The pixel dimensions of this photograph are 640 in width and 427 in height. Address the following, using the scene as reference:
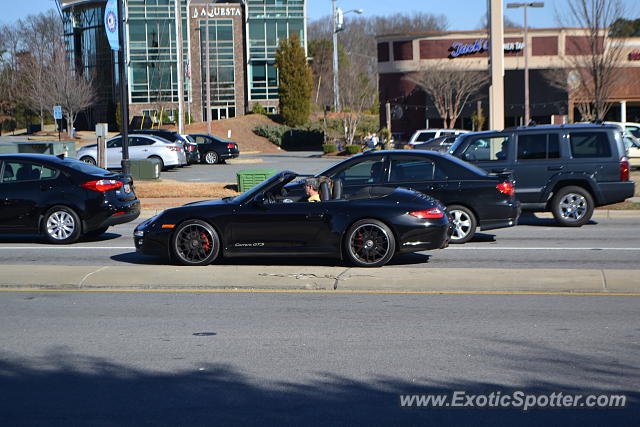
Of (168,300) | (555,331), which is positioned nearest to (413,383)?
(555,331)

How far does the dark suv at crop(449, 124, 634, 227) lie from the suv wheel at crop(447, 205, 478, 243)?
2.55 meters

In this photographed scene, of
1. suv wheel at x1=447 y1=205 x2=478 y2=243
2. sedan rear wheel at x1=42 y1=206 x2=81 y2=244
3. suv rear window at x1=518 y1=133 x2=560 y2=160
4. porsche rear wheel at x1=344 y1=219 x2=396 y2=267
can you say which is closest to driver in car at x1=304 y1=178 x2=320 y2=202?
porsche rear wheel at x1=344 y1=219 x2=396 y2=267

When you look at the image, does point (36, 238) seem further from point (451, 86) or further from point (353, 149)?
point (451, 86)

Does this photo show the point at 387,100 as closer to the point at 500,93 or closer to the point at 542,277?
the point at 500,93

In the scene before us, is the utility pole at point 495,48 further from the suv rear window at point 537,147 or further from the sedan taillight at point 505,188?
the sedan taillight at point 505,188

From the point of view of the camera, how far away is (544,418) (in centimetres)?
541

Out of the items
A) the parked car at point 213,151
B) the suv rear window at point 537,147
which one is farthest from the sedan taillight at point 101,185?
the parked car at point 213,151

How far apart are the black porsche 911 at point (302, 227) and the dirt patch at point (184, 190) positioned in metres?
11.9

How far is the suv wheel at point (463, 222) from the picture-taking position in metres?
13.8

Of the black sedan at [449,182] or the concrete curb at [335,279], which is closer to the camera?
the concrete curb at [335,279]

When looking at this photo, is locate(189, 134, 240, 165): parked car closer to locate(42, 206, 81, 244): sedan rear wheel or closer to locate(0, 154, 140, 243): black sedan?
locate(0, 154, 140, 243): black sedan

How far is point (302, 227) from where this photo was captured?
37.0 feet

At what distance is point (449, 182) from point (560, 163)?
333cm

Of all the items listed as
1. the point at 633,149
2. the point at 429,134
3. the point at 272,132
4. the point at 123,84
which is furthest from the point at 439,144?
the point at 272,132
